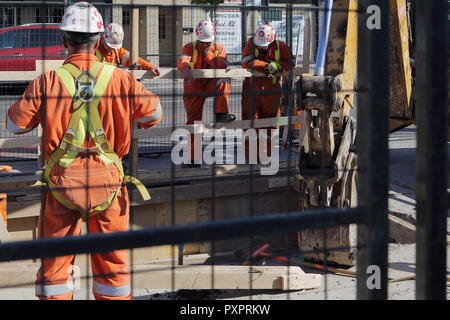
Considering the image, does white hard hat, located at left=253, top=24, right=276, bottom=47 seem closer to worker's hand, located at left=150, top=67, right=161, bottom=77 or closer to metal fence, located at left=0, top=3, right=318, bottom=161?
metal fence, located at left=0, top=3, right=318, bottom=161

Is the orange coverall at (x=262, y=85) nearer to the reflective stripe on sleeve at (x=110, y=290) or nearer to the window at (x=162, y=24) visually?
Answer: the window at (x=162, y=24)

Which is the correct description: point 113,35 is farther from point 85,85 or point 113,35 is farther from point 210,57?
point 85,85

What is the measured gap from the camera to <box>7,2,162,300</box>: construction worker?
4.75 metres

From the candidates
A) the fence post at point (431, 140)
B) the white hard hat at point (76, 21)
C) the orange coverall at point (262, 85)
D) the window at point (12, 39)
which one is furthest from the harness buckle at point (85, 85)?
the window at point (12, 39)

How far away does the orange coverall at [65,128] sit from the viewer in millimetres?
4727

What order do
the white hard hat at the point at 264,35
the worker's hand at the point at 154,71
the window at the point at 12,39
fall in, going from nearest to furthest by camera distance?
the worker's hand at the point at 154,71, the white hard hat at the point at 264,35, the window at the point at 12,39

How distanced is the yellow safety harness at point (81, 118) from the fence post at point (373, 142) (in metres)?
2.37

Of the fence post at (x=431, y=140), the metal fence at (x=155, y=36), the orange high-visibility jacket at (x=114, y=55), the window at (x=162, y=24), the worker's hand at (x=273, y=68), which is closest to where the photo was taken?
the fence post at (x=431, y=140)

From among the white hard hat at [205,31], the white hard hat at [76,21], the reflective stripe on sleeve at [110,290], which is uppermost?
the white hard hat at [205,31]

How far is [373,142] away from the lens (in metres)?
2.63

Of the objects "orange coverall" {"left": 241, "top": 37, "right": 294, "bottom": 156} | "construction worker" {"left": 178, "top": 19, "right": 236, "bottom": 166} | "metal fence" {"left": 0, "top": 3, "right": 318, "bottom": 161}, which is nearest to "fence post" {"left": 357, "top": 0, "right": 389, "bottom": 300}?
"metal fence" {"left": 0, "top": 3, "right": 318, "bottom": 161}

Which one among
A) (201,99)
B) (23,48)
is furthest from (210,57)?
(23,48)
